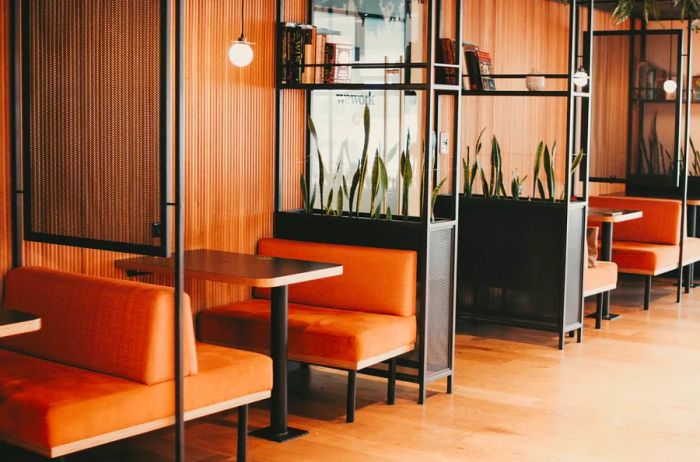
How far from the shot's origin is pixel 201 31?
530 centimetres

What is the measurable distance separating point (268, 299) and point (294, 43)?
4.88ft

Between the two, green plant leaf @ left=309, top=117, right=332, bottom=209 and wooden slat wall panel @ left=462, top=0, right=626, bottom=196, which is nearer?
green plant leaf @ left=309, top=117, right=332, bottom=209

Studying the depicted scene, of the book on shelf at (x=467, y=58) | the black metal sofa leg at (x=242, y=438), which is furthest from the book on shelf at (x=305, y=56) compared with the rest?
the black metal sofa leg at (x=242, y=438)

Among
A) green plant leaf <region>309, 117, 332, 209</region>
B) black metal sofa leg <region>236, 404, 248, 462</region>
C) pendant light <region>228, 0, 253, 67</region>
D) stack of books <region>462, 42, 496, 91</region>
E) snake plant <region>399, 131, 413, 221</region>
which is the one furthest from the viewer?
stack of books <region>462, 42, 496, 91</region>

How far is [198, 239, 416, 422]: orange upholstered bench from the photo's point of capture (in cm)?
487

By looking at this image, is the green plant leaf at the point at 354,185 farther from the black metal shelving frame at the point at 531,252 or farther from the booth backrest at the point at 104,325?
the booth backrest at the point at 104,325

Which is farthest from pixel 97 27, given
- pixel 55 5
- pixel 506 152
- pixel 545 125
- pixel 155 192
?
pixel 545 125

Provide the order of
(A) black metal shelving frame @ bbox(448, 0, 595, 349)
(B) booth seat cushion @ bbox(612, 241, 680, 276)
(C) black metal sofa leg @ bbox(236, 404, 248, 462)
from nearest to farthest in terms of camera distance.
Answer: (C) black metal sofa leg @ bbox(236, 404, 248, 462) < (A) black metal shelving frame @ bbox(448, 0, 595, 349) < (B) booth seat cushion @ bbox(612, 241, 680, 276)

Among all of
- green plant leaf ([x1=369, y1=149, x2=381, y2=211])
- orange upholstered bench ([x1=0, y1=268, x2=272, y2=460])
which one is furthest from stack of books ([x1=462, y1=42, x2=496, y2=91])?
orange upholstered bench ([x1=0, y1=268, x2=272, y2=460])

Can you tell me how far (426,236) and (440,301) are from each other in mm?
426

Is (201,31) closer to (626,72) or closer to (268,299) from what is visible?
(268,299)

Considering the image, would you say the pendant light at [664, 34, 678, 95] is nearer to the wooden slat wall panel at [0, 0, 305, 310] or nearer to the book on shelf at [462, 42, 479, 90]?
the book on shelf at [462, 42, 479, 90]

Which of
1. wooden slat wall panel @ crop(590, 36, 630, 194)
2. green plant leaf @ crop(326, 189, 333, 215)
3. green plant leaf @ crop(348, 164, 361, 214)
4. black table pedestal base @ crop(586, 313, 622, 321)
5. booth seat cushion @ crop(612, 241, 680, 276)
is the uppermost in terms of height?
wooden slat wall panel @ crop(590, 36, 630, 194)

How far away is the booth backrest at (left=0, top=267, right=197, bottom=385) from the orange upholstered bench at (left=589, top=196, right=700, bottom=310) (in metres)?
5.02
